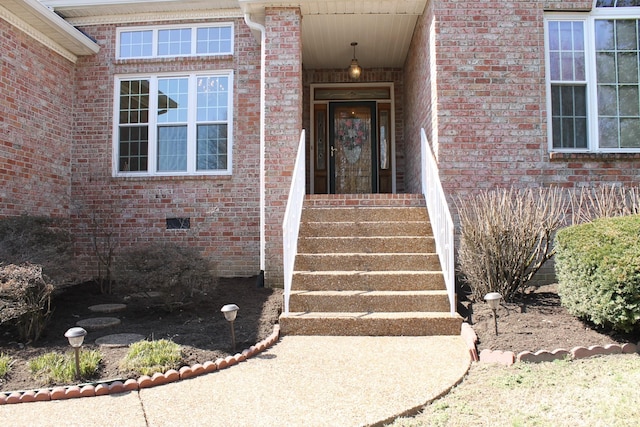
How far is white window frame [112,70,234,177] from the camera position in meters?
7.93

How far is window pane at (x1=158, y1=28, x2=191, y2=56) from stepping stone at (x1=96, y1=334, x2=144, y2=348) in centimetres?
536

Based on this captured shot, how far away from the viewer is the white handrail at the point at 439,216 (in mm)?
4895

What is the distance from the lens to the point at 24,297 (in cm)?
443

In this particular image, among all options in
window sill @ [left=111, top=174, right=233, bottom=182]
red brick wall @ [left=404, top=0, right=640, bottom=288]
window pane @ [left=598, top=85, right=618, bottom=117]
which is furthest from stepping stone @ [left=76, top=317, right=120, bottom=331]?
window pane @ [left=598, top=85, right=618, bottom=117]

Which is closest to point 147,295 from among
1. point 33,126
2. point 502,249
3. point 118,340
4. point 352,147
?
point 118,340

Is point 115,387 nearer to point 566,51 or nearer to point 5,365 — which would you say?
point 5,365

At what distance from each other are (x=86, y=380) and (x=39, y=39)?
6.17 meters

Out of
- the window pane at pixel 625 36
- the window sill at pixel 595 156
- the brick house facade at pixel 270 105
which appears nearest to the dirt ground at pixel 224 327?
the brick house facade at pixel 270 105

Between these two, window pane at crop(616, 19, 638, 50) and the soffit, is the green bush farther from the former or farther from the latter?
the soffit

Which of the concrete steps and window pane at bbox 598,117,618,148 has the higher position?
window pane at bbox 598,117,618,148

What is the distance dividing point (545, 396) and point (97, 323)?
4.49 metres

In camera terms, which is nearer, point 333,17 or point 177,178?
point 333,17

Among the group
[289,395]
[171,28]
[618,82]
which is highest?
[171,28]

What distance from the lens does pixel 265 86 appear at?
21.8 feet
